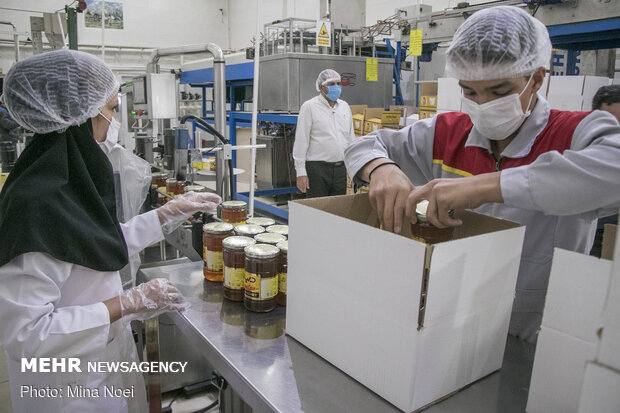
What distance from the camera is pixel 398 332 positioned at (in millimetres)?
784

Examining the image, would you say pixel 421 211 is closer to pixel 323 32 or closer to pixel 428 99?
pixel 428 99

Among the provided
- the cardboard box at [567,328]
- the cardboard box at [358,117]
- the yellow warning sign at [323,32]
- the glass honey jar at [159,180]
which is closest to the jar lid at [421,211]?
the cardboard box at [567,328]

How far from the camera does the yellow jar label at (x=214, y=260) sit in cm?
148

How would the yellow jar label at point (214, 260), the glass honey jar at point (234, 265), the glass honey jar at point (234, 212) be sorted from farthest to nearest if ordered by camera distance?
the glass honey jar at point (234, 212)
the yellow jar label at point (214, 260)
the glass honey jar at point (234, 265)

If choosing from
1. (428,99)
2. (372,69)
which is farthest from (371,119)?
(372,69)

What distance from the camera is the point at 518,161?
117 cm

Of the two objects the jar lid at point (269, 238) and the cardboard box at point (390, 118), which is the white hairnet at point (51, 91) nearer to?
the jar lid at point (269, 238)

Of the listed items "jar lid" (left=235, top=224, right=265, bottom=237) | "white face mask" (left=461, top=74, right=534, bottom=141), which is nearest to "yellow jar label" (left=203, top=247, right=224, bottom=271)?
"jar lid" (left=235, top=224, right=265, bottom=237)

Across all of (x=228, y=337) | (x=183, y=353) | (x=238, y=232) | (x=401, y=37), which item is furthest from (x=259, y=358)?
(x=401, y=37)

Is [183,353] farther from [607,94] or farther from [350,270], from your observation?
[607,94]

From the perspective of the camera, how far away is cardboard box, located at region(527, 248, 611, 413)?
2.18ft

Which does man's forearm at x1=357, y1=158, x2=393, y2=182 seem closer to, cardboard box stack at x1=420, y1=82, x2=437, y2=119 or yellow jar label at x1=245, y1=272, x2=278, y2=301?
yellow jar label at x1=245, y1=272, x2=278, y2=301

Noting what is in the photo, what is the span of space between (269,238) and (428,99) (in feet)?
9.54

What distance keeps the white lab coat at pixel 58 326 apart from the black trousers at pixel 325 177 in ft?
10.2
